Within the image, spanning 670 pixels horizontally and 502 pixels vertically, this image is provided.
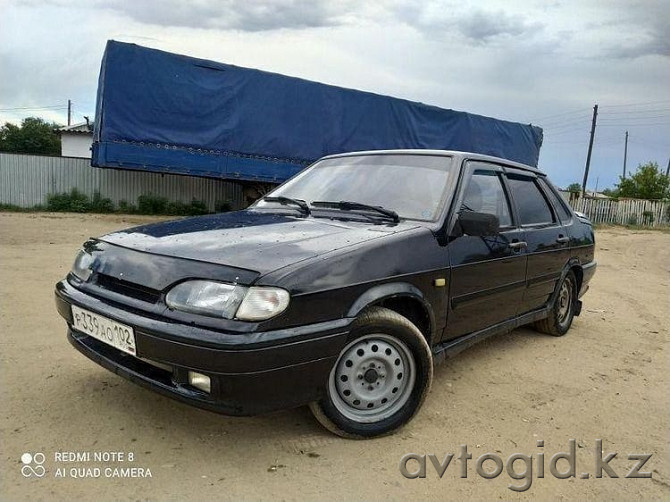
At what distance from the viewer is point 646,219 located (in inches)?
1089

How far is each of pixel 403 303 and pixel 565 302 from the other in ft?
8.97

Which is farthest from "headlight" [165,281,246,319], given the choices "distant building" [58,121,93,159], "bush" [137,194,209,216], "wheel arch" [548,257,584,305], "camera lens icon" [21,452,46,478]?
"distant building" [58,121,93,159]

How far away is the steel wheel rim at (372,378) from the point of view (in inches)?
102

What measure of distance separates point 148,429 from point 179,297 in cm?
83

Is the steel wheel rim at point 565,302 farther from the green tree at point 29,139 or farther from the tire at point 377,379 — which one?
the green tree at point 29,139

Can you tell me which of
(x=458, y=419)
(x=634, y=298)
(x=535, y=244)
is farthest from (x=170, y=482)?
(x=634, y=298)

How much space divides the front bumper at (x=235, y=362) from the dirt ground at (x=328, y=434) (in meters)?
0.35

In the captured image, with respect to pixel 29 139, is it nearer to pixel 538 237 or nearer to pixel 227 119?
pixel 227 119

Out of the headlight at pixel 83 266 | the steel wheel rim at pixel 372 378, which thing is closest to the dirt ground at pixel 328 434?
the steel wheel rim at pixel 372 378

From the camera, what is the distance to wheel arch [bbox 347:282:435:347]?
251 centimetres

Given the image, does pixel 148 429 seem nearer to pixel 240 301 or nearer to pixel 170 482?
pixel 170 482

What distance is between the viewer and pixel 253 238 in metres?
2.65

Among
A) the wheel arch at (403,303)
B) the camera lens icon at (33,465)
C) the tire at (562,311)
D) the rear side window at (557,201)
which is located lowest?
the camera lens icon at (33,465)

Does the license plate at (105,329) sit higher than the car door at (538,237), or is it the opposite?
the car door at (538,237)
